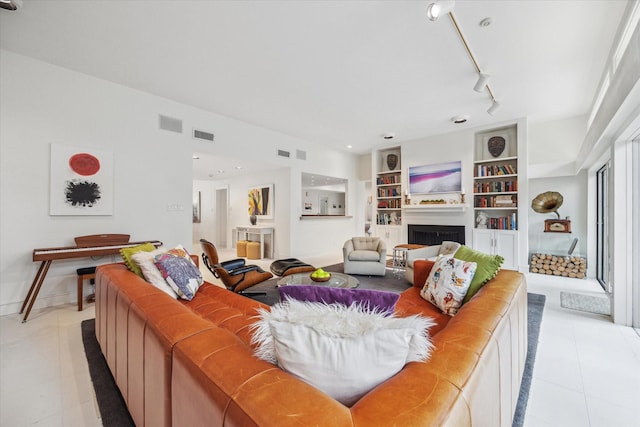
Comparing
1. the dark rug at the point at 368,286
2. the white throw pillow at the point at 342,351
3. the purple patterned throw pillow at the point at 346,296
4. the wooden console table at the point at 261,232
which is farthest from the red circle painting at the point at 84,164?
the white throw pillow at the point at 342,351

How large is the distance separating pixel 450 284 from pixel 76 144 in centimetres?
453

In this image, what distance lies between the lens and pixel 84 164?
3.40m

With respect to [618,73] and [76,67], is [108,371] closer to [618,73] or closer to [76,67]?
[76,67]

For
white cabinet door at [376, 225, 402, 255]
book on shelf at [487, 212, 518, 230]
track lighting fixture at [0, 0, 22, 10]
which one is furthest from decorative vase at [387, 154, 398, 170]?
track lighting fixture at [0, 0, 22, 10]

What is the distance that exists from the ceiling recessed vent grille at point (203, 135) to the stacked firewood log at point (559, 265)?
628 cm

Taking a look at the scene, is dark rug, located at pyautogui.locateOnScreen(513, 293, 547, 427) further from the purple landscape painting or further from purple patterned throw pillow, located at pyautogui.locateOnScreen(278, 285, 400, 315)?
the purple landscape painting

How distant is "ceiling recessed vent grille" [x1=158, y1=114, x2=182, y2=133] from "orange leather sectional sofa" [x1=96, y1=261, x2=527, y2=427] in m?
3.27

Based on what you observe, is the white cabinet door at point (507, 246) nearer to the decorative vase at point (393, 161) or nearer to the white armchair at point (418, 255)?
the white armchair at point (418, 255)

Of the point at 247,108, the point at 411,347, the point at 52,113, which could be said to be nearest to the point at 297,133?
the point at 247,108

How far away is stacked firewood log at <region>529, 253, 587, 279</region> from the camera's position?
444 centimetres

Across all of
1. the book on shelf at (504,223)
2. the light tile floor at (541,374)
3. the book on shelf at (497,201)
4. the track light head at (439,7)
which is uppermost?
the track light head at (439,7)

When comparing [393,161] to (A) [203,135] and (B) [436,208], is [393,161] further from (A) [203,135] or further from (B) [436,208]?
(A) [203,135]

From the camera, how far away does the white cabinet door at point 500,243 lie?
500 cm

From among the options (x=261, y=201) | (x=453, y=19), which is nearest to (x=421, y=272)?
(x=453, y=19)
